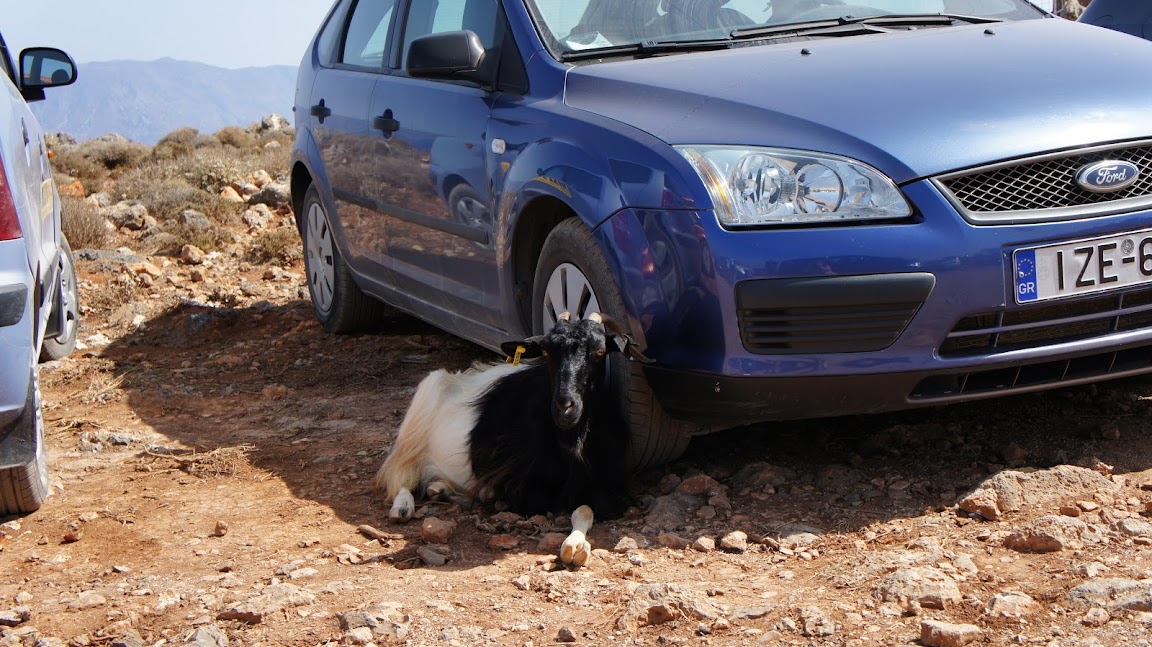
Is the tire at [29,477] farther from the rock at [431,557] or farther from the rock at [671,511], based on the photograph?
the rock at [671,511]

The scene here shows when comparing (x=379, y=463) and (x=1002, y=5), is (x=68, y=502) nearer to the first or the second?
(x=379, y=463)

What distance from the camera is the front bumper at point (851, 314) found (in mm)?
3863

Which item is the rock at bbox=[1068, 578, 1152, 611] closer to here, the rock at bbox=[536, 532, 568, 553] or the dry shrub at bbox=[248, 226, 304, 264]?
the rock at bbox=[536, 532, 568, 553]

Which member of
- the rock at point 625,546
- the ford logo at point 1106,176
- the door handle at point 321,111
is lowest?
the rock at point 625,546

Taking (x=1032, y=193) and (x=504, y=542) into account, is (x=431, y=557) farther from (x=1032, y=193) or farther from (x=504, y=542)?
(x=1032, y=193)

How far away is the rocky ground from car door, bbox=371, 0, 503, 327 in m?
0.73

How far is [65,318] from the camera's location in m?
7.50

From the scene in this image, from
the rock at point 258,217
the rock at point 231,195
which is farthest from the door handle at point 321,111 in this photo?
the rock at point 231,195

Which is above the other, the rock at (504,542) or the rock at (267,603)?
the rock at (267,603)

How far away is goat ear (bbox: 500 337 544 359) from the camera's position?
4328 millimetres

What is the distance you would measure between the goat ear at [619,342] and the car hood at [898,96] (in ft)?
2.03

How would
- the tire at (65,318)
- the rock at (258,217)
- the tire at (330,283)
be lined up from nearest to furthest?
1. the tire at (65,318)
2. the tire at (330,283)
3. the rock at (258,217)

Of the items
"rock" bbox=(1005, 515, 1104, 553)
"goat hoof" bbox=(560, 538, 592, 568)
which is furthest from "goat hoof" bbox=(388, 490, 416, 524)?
"rock" bbox=(1005, 515, 1104, 553)

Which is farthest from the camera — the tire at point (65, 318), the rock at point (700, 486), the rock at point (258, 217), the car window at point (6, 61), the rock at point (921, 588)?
the rock at point (258, 217)
